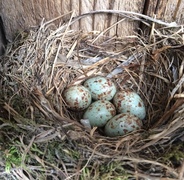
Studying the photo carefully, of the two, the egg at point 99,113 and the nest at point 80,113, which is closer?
the nest at point 80,113

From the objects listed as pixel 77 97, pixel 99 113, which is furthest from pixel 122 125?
pixel 77 97

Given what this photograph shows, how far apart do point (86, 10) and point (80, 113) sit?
406mm

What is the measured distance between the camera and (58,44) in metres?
1.32

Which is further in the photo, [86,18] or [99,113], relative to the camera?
[86,18]

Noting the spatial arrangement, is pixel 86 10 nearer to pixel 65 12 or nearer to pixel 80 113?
pixel 65 12

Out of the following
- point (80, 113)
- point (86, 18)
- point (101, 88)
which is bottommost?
point (80, 113)

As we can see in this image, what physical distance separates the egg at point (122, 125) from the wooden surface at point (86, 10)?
384 mm

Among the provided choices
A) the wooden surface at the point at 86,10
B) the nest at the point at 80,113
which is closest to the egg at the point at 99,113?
the nest at the point at 80,113

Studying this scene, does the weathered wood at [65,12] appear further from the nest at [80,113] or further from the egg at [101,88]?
the egg at [101,88]

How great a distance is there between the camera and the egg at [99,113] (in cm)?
120

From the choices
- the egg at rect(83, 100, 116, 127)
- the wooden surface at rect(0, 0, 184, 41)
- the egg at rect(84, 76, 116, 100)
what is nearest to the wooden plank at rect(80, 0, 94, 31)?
the wooden surface at rect(0, 0, 184, 41)

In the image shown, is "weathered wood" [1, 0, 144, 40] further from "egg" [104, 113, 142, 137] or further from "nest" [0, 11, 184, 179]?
"egg" [104, 113, 142, 137]

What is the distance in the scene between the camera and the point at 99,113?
3.95 feet

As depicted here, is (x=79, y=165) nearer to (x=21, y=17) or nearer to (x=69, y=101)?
(x=69, y=101)
